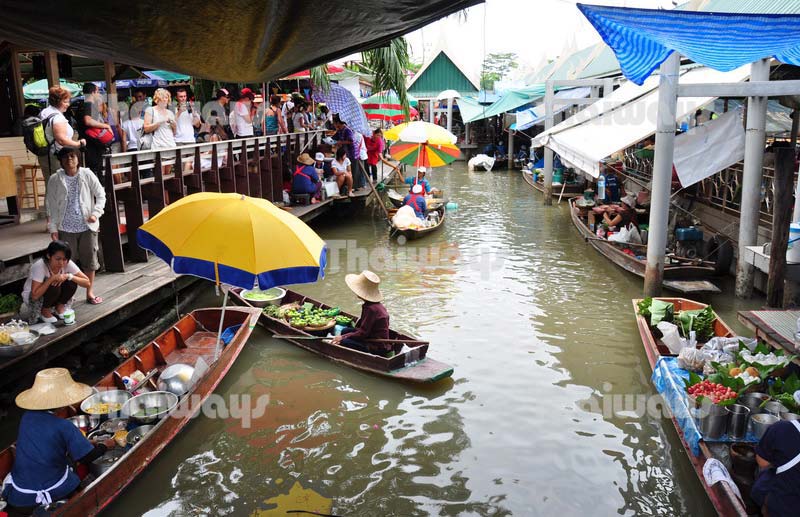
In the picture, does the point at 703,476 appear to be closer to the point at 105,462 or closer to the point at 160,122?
the point at 105,462

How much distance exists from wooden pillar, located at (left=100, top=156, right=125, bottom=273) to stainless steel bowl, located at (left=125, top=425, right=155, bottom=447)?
3571mm

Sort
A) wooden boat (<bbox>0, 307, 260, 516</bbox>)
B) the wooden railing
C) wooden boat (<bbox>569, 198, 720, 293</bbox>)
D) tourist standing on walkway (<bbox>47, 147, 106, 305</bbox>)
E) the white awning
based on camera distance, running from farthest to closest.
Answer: the white awning, wooden boat (<bbox>569, 198, 720, 293</bbox>), the wooden railing, tourist standing on walkway (<bbox>47, 147, 106, 305</bbox>), wooden boat (<bbox>0, 307, 260, 516</bbox>)

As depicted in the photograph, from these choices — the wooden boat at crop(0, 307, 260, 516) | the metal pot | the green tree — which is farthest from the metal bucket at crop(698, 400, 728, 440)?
the green tree

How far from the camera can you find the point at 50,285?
655 centimetres

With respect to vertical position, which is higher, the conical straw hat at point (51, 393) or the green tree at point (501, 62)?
the green tree at point (501, 62)

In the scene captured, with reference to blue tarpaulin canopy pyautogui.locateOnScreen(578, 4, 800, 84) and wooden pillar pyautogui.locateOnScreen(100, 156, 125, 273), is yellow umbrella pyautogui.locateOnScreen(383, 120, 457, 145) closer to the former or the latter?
wooden pillar pyautogui.locateOnScreen(100, 156, 125, 273)

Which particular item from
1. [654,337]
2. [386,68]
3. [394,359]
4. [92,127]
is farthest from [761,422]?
[386,68]

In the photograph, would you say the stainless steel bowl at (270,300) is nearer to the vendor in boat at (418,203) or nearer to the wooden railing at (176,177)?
the wooden railing at (176,177)

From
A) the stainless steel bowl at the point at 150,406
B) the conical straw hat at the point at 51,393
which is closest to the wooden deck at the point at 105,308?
the stainless steel bowl at the point at 150,406

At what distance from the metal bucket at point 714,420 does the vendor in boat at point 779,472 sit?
2.70 ft

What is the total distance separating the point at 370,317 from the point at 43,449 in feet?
12.4

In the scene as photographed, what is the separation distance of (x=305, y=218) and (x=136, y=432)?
352 inches

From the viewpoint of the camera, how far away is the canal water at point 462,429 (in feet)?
17.5

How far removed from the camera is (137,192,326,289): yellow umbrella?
6152mm
